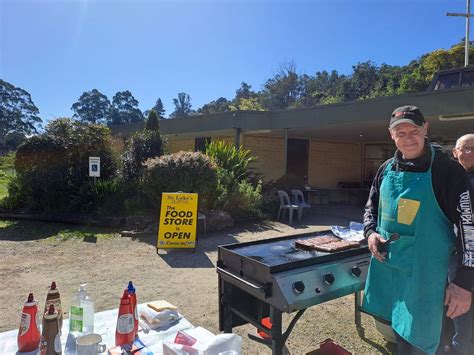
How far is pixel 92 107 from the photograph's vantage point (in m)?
101

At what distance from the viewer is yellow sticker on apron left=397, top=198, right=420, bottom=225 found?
1806mm

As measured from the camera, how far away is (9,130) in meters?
64.4

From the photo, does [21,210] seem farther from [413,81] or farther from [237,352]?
[413,81]

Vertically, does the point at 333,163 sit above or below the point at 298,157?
below

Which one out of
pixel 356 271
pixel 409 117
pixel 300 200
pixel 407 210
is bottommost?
pixel 300 200

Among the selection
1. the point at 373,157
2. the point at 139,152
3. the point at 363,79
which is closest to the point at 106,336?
the point at 139,152

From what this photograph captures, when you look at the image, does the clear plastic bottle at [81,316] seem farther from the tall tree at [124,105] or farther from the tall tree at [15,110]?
the tall tree at [124,105]

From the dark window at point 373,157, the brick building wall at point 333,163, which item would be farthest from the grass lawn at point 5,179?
the dark window at point 373,157

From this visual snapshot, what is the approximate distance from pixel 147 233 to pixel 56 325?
611 centimetres

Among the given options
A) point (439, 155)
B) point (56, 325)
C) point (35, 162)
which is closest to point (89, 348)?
point (56, 325)

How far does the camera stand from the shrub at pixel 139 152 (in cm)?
987

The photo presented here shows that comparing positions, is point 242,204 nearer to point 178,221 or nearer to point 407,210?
point 178,221

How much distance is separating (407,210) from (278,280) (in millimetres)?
848

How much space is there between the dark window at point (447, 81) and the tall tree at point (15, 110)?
6909cm
